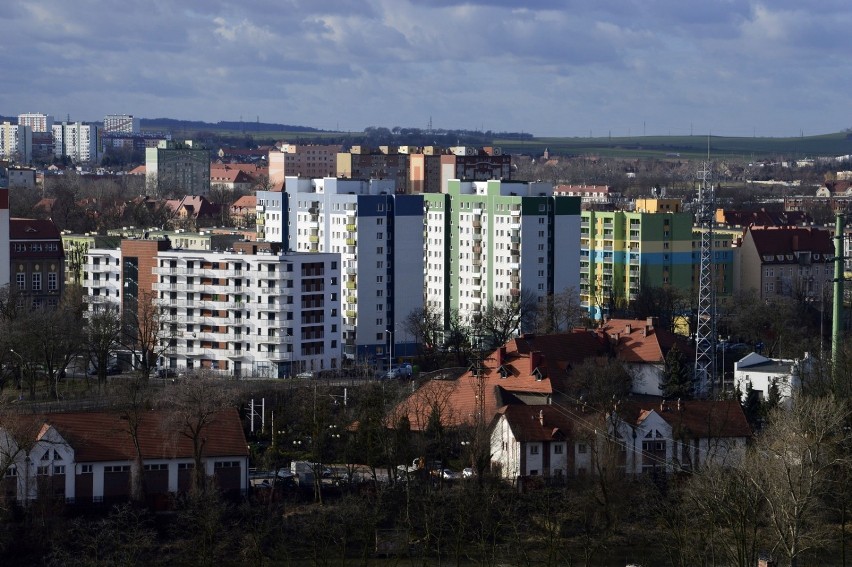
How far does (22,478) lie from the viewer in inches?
781

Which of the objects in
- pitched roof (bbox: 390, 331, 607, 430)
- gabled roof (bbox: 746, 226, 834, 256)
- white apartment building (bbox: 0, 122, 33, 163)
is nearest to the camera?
pitched roof (bbox: 390, 331, 607, 430)

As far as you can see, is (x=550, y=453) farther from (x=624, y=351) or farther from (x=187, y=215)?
(x=187, y=215)

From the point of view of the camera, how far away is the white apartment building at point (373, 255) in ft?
110

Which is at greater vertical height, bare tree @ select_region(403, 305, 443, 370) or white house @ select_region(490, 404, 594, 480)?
bare tree @ select_region(403, 305, 443, 370)

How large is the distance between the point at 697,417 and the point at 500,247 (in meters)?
14.2

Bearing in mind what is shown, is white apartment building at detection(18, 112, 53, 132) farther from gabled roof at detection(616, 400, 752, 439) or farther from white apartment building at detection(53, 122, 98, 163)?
gabled roof at detection(616, 400, 752, 439)

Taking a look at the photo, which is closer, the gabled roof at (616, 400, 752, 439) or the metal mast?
the gabled roof at (616, 400, 752, 439)

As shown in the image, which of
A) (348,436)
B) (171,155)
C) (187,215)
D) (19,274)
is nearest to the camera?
(348,436)

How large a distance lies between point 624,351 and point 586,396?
413cm

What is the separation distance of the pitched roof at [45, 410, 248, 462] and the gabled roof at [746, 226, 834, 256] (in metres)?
24.3

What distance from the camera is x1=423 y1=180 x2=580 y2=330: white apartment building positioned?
3619 cm

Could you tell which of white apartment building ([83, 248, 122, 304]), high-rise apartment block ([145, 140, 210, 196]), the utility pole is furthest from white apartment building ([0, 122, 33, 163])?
the utility pole

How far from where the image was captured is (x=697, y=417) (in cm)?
2269

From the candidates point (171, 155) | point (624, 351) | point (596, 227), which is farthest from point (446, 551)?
point (171, 155)
